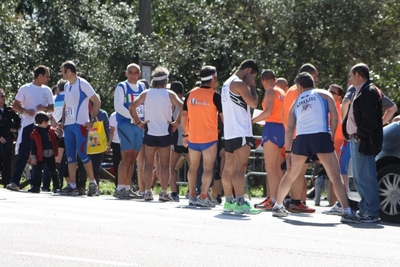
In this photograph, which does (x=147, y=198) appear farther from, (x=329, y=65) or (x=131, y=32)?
(x=131, y=32)

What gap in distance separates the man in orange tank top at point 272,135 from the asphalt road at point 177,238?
728mm

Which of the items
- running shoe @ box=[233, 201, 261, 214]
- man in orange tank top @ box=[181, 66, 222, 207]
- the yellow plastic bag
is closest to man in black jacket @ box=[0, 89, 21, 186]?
the yellow plastic bag

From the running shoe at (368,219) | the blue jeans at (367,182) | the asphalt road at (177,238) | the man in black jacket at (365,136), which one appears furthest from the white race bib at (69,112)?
the running shoe at (368,219)

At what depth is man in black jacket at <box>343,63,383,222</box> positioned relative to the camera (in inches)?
513

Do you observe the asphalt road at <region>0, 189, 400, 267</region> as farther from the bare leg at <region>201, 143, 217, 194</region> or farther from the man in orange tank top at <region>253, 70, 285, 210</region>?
the man in orange tank top at <region>253, 70, 285, 210</region>

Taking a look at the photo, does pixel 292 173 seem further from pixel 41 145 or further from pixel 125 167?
pixel 41 145

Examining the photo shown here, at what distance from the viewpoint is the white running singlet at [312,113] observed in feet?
43.3

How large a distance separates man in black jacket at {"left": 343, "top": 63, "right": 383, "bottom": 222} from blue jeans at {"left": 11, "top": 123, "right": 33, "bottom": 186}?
6371 millimetres

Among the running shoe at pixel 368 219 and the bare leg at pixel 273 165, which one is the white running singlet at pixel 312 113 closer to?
the running shoe at pixel 368 219

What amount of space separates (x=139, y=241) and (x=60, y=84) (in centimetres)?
874

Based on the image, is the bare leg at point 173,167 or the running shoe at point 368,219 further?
the bare leg at point 173,167

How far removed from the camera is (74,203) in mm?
14531

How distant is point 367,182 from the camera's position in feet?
43.3

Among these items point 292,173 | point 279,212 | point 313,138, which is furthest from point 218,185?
point 313,138
